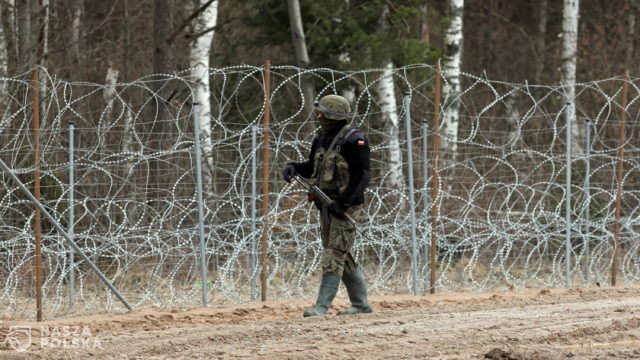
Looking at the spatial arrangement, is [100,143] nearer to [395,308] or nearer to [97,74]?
[395,308]

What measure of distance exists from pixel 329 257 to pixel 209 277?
3.44 meters

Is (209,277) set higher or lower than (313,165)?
lower

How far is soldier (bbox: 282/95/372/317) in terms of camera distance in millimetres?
8367

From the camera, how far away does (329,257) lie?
28.0 feet

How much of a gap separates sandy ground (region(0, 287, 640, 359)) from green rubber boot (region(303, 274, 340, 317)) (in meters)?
0.27

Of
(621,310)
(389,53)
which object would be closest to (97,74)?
(389,53)

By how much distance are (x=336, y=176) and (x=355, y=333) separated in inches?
59.3

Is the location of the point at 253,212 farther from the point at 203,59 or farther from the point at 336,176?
the point at 203,59

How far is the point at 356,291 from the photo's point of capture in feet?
29.1

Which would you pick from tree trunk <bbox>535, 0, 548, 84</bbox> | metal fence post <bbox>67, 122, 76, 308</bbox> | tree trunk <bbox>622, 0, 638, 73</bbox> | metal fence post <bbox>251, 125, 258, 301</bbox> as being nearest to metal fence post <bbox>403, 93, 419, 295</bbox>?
metal fence post <bbox>251, 125, 258, 301</bbox>

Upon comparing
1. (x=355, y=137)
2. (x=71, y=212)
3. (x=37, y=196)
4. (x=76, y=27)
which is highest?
(x=76, y=27)

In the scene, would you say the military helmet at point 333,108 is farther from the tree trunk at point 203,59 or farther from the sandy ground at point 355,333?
the tree trunk at point 203,59

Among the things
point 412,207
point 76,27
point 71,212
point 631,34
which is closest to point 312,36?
point 76,27

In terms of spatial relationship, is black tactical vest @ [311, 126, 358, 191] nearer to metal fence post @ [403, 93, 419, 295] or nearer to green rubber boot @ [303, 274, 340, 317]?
green rubber boot @ [303, 274, 340, 317]
